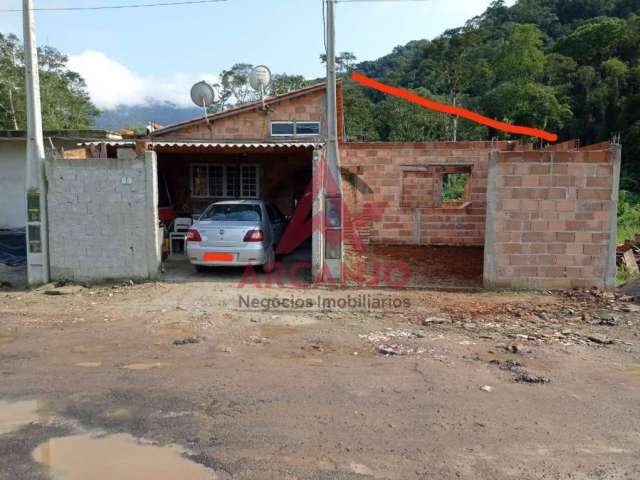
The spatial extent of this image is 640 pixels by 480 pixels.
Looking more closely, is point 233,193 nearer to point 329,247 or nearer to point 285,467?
point 329,247

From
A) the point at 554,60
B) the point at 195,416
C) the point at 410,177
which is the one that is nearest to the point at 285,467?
the point at 195,416

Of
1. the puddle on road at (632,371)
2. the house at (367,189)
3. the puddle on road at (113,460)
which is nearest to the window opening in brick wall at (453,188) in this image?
the house at (367,189)

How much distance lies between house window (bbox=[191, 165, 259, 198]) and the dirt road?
776 cm

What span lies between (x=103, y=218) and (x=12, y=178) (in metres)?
6.30

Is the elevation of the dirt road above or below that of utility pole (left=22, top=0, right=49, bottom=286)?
below

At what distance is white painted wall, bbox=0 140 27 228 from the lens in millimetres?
13688

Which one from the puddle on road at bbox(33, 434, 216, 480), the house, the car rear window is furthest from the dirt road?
the car rear window

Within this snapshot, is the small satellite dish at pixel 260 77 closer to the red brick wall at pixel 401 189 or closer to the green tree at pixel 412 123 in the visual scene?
the red brick wall at pixel 401 189

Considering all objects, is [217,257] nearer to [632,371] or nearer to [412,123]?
[632,371]

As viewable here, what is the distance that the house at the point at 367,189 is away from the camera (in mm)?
8602

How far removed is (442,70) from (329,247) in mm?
37621

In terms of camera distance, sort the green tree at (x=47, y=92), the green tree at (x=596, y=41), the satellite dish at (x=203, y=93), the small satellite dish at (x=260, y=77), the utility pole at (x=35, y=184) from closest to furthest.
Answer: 1. the utility pole at (x=35, y=184)
2. the small satellite dish at (x=260, y=77)
3. the satellite dish at (x=203, y=93)
4. the green tree at (x=47, y=92)
5. the green tree at (x=596, y=41)

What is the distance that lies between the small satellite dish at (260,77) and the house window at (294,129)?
5.39 ft

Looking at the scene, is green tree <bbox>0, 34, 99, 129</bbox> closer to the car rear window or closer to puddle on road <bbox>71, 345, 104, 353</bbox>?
the car rear window
